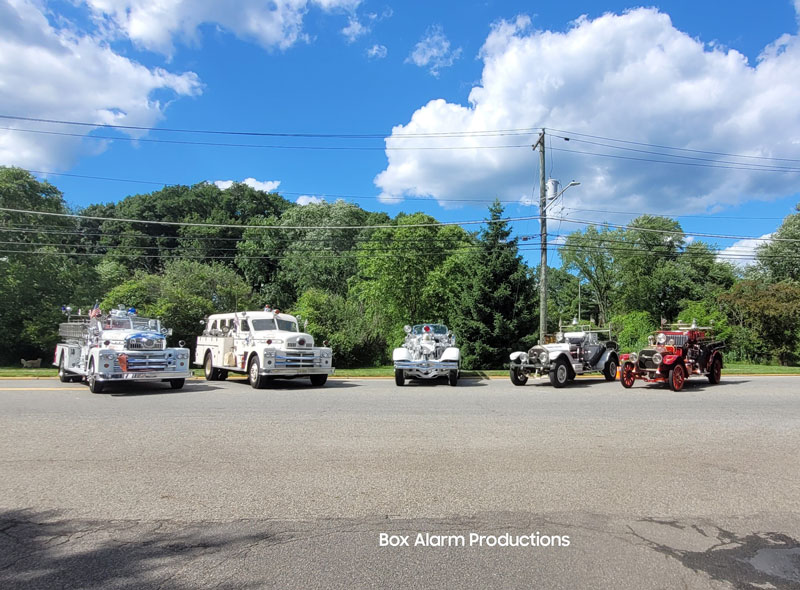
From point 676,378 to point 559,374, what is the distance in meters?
3.20

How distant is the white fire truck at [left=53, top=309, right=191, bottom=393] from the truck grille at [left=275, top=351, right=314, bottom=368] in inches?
101

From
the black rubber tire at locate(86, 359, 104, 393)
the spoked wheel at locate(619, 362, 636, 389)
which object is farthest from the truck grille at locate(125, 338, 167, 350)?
the spoked wheel at locate(619, 362, 636, 389)

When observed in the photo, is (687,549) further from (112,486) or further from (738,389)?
(738,389)

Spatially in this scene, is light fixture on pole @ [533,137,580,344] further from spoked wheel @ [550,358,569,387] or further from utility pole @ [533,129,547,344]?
spoked wheel @ [550,358,569,387]

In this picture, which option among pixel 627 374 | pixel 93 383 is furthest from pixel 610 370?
pixel 93 383

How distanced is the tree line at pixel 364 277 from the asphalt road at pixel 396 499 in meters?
16.8

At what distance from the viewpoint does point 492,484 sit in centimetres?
566

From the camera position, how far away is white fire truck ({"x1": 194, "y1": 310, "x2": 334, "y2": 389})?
15.6 m

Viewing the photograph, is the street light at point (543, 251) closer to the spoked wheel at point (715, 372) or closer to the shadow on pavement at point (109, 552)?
the spoked wheel at point (715, 372)

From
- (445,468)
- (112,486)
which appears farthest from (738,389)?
(112,486)

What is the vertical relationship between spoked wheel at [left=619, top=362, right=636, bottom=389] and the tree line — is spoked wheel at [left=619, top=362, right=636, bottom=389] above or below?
below

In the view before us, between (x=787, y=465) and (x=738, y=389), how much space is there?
1028 cm

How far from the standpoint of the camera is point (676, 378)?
15.1 meters

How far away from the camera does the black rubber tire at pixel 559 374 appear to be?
630 inches
